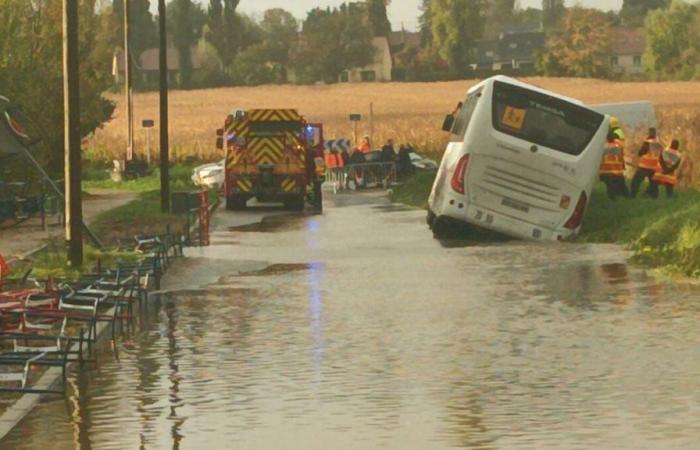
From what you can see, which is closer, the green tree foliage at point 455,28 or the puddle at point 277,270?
the puddle at point 277,270

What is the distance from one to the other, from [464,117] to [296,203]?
565 inches

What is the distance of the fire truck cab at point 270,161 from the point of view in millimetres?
50781

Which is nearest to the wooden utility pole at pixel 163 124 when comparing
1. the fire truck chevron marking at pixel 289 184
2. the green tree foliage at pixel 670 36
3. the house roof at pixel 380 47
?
the fire truck chevron marking at pixel 289 184

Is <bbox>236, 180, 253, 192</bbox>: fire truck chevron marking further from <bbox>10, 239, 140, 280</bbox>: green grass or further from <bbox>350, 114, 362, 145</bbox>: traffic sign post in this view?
<bbox>350, 114, 362, 145</bbox>: traffic sign post

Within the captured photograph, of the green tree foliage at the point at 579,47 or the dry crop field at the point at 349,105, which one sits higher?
the green tree foliage at the point at 579,47

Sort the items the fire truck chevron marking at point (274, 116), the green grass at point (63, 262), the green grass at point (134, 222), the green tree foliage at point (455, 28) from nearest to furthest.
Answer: the green grass at point (63, 262) → the green grass at point (134, 222) → the fire truck chevron marking at point (274, 116) → the green tree foliage at point (455, 28)

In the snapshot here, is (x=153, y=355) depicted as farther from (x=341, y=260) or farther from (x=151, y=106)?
(x=151, y=106)

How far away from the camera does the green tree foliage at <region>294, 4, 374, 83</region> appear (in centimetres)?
16725

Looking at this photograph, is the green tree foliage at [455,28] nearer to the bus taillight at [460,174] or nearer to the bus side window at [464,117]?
the bus side window at [464,117]

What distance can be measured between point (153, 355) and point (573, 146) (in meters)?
17.5

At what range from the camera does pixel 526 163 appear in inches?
1351

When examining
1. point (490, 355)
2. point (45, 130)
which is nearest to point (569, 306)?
point (490, 355)

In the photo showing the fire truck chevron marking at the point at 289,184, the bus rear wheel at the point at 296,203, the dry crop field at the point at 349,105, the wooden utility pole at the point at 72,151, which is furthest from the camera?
the dry crop field at the point at 349,105

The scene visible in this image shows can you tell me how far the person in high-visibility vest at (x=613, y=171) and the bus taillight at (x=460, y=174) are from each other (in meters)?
5.58
